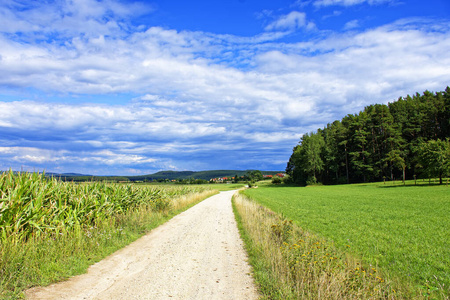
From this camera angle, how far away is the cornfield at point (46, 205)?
22.7 ft

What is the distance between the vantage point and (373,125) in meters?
74.8

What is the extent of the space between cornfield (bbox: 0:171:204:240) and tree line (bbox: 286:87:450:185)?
62.5 metres

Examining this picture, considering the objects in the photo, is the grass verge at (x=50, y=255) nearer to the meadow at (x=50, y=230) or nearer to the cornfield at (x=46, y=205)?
the meadow at (x=50, y=230)

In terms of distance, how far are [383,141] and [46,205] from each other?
7947 centimetres

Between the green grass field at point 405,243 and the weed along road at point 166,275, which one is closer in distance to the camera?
the weed along road at point 166,275

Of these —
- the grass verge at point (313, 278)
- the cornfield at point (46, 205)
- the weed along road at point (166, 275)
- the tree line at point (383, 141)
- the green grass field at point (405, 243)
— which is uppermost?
the tree line at point (383, 141)

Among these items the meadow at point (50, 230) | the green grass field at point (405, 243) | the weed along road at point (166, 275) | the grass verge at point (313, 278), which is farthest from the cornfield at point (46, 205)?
the green grass field at point (405, 243)

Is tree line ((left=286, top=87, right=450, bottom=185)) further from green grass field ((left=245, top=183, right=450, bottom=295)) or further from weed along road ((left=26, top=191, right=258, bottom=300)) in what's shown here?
weed along road ((left=26, top=191, right=258, bottom=300))

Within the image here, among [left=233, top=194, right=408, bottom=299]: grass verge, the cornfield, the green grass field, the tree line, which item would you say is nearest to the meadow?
the cornfield

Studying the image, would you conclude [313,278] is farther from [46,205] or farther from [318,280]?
[46,205]

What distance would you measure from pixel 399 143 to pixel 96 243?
251 ft

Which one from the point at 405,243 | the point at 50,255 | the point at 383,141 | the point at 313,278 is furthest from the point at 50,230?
the point at 383,141

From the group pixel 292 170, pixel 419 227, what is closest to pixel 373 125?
pixel 292 170

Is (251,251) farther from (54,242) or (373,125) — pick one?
(373,125)
